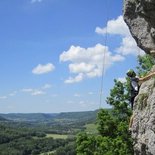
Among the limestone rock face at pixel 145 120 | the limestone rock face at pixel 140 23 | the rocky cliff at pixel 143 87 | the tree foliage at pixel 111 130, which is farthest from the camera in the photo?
the tree foliage at pixel 111 130

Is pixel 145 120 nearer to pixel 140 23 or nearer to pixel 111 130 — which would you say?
pixel 140 23

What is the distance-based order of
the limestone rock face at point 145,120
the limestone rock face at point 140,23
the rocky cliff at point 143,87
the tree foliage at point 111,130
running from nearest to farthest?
1. the limestone rock face at point 145,120
2. the rocky cliff at point 143,87
3. the limestone rock face at point 140,23
4. the tree foliage at point 111,130

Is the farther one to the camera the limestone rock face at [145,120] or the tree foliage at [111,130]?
the tree foliage at [111,130]

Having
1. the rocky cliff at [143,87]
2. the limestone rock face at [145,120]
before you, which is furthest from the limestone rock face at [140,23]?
the limestone rock face at [145,120]

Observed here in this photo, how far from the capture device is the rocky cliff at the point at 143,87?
48.4ft

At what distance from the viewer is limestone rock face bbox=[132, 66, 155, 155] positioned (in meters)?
14.6

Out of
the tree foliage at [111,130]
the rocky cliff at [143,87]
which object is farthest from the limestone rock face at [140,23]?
the tree foliage at [111,130]

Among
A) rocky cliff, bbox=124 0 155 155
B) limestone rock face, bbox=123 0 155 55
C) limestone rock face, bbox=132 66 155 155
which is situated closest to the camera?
limestone rock face, bbox=132 66 155 155

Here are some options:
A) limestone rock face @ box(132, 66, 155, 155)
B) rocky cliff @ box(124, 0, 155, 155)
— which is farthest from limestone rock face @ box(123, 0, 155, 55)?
limestone rock face @ box(132, 66, 155, 155)

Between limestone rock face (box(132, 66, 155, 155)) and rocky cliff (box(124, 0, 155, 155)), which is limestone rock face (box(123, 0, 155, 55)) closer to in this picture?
rocky cliff (box(124, 0, 155, 155))

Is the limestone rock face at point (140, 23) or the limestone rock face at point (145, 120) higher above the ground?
the limestone rock face at point (140, 23)

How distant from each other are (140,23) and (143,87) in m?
2.91

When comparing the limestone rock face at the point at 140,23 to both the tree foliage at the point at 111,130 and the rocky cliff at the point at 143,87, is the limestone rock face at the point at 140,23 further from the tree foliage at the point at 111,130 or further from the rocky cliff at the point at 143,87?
the tree foliage at the point at 111,130

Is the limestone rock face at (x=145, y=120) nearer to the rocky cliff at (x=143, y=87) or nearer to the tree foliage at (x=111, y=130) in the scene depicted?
the rocky cliff at (x=143, y=87)
